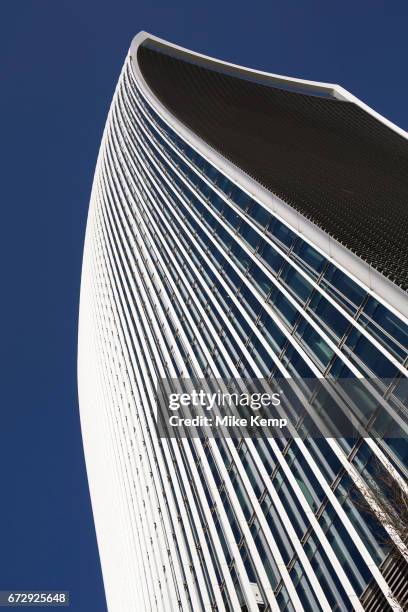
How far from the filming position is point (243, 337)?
1297 inches

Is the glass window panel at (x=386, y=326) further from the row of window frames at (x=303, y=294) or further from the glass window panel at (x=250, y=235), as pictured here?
the glass window panel at (x=250, y=235)

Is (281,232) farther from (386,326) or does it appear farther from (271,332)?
(386,326)

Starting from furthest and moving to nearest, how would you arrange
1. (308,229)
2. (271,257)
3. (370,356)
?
(271,257)
(308,229)
(370,356)

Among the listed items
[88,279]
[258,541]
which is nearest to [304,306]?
[258,541]

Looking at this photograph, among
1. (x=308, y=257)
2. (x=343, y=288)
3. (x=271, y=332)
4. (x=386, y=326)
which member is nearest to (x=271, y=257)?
(x=308, y=257)

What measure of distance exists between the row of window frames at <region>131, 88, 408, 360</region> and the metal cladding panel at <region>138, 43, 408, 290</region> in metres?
1.11

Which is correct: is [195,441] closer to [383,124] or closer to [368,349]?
[368,349]

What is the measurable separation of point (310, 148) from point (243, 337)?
35.7 metres

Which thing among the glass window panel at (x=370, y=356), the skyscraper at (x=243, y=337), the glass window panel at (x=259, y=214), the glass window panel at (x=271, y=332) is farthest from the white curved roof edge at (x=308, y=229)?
the glass window panel at (x=271, y=332)

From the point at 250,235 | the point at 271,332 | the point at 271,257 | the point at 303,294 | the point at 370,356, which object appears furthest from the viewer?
the point at 250,235

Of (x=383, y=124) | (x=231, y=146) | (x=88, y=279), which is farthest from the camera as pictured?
(x=88, y=279)

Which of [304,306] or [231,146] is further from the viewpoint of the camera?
[231,146]

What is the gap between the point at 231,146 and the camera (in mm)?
52625

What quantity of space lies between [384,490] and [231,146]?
38087mm
